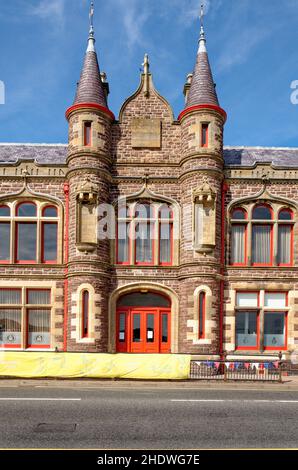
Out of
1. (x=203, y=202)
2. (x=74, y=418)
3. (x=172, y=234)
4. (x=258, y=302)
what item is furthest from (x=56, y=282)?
Answer: (x=74, y=418)

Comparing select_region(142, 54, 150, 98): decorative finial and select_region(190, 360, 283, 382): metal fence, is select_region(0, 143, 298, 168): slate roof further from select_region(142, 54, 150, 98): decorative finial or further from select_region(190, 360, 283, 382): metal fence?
select_region(190, 360, 283, 382): metal fence

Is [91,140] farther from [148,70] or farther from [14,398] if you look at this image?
[14,398]

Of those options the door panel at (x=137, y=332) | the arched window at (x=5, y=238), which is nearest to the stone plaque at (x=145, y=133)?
the arched window at (x=5, y=238)

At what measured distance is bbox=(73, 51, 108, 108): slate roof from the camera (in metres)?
19.9

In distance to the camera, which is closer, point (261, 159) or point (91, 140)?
point (91, 140)

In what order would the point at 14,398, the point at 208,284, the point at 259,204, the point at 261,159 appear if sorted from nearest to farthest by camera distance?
the point at 14,398 < the point at 208,284 < the point at 259,204 < the point at 261,159

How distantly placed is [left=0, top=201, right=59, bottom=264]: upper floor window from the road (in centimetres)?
764

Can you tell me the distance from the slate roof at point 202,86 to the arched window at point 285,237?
6.02 metres

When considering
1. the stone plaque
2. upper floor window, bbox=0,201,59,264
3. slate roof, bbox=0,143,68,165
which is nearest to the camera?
upper floor window, bbox=0,201,59,264

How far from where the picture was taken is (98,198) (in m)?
19.4

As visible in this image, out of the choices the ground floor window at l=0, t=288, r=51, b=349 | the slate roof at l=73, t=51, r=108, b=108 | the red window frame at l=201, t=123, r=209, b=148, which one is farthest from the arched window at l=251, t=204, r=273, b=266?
the ground floor window at l=0, t=288, r=51, b=349

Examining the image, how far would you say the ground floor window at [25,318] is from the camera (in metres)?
19.8

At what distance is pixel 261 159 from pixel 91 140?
28.2 ft

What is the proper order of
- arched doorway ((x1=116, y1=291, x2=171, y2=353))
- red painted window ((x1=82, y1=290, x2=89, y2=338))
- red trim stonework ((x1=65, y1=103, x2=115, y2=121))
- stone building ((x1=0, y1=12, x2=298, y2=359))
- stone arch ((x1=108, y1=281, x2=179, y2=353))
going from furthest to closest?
arched doorway ((x1=116, y1=291, x2=171, y2=353)), red trim stonework ((x1=65, y1=103, x2=115, y2=121)), stone arch ((x1=108, y1=281, x2=179, y2=353)), stone building ((x1=0, y1=12, x2=298, y2=359)), red painted window ((x1=82, y1=290, x2=89, y2=338))
